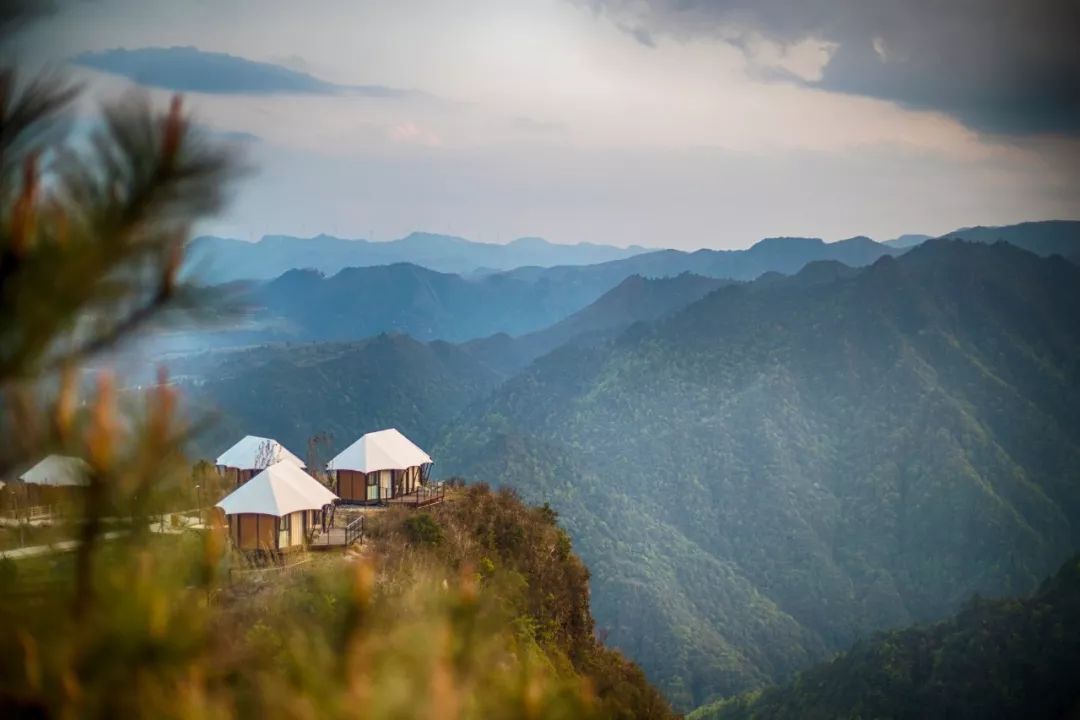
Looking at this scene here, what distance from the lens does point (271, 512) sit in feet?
54.4

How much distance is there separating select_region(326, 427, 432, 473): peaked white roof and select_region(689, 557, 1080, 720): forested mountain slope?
30766 millimetres

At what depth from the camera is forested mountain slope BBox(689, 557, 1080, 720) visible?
44.9m

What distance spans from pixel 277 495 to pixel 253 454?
473 cm

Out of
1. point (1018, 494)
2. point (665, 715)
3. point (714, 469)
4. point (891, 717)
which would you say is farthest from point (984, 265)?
point (665, 715)


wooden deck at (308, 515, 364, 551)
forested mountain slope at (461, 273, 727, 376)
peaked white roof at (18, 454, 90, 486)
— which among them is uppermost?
forested mountain slope at (461, 273, 727, 376)

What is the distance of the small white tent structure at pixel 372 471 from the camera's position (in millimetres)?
21578

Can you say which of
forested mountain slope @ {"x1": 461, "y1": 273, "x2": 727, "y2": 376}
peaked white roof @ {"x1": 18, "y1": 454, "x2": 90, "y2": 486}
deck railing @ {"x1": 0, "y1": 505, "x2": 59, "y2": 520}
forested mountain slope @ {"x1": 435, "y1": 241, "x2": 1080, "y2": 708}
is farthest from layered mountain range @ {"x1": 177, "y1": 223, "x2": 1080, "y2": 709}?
peaked white roof @ {"x1": 18, "y1": 454, "x2": 90, "y2": 486}

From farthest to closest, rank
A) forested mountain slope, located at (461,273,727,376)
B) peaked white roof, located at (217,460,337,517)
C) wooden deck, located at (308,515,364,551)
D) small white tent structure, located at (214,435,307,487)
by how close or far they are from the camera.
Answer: forested mountain slope, located at (461,273,727,376), small white tent structure, located at (214,435,307,487), wooden deck, located at (308,515,364,551), peaked white roof, located at (217,460,337,517)

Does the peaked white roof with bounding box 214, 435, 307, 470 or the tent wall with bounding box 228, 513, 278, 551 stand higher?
the peaked white roof with bounding box 214, 435, 307, 470

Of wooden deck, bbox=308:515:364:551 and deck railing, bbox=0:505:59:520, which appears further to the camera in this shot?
wooden deck, bbox=308:515:364:551

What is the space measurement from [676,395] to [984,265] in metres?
42.5

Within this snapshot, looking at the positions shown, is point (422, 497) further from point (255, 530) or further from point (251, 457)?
point (255, 530)

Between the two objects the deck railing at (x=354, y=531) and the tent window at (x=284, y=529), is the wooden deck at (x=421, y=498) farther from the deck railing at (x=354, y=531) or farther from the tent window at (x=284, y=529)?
the tent window at (x=284, y=529)

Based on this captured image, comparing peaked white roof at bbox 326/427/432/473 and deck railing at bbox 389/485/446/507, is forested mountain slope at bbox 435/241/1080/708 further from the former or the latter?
peaked white roof at bbox 326/427/432/473
